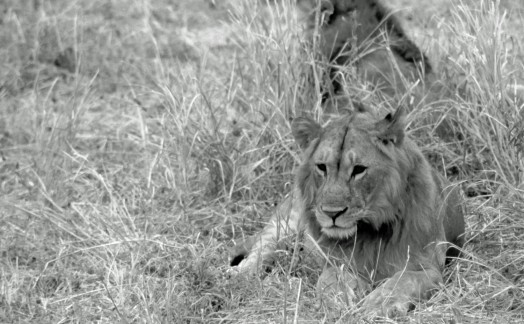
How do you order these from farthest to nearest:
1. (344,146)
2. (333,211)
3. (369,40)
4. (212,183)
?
(369,40)
(212,183)
(344,146)
(333,211)

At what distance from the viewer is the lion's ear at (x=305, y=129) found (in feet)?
16.8

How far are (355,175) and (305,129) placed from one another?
1.38 ft

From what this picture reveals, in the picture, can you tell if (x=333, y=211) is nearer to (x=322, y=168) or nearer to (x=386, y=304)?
(x=322, y=168)

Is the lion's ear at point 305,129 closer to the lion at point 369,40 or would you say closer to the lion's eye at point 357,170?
the lion's eye at point 357,170

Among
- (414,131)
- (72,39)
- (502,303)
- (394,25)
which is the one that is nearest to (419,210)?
(502,303)

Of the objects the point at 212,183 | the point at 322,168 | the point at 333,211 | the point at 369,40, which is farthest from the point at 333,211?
the point at 369,40

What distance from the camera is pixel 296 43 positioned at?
6492 mm

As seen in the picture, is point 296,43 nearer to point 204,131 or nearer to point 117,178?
point 204,131

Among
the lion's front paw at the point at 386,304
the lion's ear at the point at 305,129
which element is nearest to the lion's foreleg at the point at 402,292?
the lion's front paw at the point at 386,304

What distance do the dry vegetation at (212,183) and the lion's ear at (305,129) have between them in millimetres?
651

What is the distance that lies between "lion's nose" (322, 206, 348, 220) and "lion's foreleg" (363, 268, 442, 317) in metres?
0.38

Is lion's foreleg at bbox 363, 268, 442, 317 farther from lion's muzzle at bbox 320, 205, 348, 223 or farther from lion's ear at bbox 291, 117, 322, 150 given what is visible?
lion's ear at bbox 291, 117, 322, 150

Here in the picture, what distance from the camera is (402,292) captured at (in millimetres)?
4684

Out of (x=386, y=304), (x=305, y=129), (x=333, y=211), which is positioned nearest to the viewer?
(x=386, y=304)
